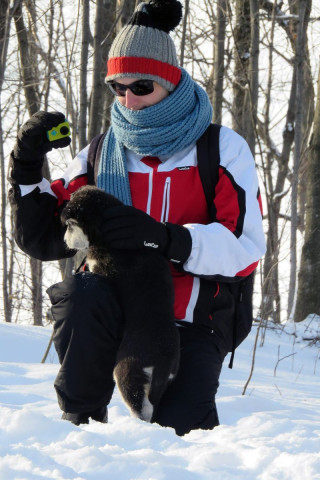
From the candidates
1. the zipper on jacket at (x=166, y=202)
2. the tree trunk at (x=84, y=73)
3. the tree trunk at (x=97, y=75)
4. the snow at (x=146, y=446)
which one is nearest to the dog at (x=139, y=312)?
the snow at (x=146, y=446)

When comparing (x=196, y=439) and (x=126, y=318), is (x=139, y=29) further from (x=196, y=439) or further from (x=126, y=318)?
(x=196, y=439)

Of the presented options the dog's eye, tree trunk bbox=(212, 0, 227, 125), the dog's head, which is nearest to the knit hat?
the dog's head

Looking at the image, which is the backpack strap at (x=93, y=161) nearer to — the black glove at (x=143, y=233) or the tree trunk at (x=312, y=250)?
the black glove at (x=143, y=233)

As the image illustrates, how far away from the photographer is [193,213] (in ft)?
9.77

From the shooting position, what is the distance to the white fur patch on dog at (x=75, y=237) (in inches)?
110

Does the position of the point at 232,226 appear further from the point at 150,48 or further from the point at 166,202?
the point at 150,48

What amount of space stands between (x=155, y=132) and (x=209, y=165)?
0.89ft

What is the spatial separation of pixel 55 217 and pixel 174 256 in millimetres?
639

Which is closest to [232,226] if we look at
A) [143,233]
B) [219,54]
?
[143,233]

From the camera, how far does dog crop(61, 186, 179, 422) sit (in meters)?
2.64

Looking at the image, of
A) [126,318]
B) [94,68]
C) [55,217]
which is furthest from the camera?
[94,68]

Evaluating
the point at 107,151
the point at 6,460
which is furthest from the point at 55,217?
the point at 6,460

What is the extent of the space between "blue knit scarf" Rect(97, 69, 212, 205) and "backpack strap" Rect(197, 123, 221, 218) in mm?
60

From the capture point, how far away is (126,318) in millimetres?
2695
